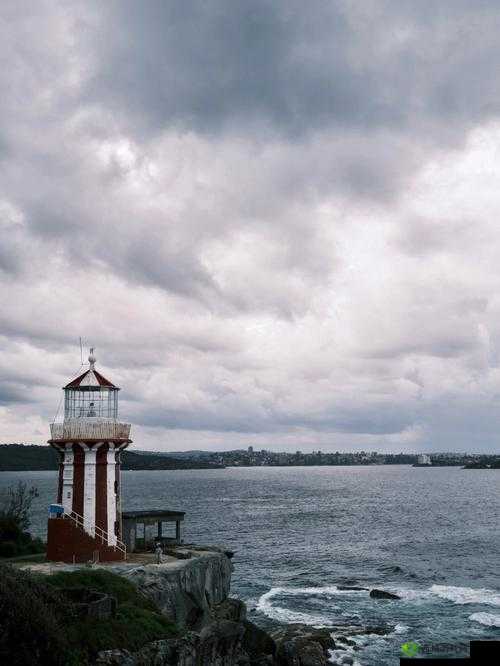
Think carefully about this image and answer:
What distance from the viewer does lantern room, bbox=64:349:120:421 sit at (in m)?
28.7

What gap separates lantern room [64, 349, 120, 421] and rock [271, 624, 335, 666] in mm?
14787

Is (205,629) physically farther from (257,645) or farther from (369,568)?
(369,568)

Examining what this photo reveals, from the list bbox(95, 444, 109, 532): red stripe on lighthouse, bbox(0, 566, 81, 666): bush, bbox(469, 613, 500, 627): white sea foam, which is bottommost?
bbox(469, 613, 500, 627): white sea foam

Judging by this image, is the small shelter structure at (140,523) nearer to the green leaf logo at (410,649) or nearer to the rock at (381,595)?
the green leaf logo at (410,649)

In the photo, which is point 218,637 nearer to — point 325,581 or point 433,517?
point 325,581

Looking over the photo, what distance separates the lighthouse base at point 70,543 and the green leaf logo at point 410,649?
748 inches

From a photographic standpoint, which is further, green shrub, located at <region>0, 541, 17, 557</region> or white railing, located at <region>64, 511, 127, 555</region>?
green shrub, located at <region>0, 541, 17, 557</region>

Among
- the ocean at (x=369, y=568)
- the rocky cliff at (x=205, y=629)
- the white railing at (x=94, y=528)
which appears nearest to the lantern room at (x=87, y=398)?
the white railing at (x=94, y=528)

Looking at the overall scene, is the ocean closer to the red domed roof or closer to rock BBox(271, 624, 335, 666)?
rock BBox(271, 624, 335, 666)

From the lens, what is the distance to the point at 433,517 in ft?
334

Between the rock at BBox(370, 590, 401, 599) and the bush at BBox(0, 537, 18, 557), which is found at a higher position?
the bush at BBox(0, 537, 18, 557)

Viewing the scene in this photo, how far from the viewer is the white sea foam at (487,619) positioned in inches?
1576

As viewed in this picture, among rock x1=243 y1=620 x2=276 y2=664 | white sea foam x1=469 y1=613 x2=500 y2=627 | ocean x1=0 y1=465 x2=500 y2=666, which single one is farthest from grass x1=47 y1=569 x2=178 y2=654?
white sea foam x1=469 y1=613 x2=500 y2=627

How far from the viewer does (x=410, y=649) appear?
3491cm
